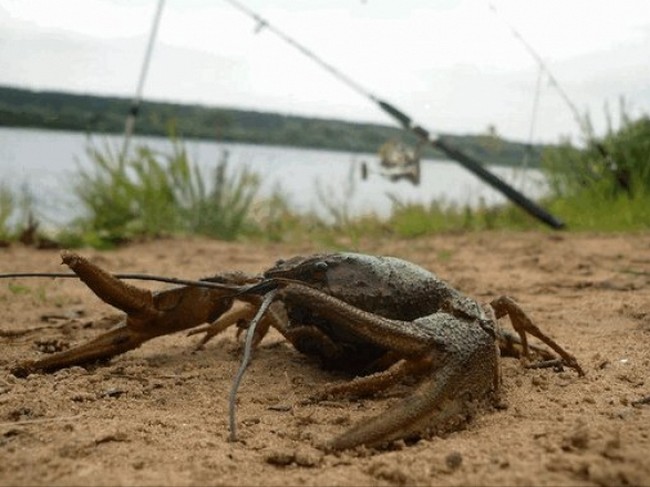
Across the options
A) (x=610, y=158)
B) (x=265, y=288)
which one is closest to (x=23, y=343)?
(x=265, y=288)

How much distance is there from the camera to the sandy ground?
1648 mm

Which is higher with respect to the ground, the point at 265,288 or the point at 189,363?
the point at 265,288

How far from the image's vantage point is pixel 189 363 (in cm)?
290

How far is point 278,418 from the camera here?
217cm

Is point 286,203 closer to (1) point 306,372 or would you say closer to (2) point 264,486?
(1) point 306,372

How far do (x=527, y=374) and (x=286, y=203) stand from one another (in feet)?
30.1

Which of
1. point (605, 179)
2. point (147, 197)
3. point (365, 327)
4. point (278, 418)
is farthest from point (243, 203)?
point (365, 327)

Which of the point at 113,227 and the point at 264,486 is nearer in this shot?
the point at 264,486

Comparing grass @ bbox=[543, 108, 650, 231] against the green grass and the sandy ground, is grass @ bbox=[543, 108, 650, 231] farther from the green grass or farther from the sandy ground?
the sandy ground

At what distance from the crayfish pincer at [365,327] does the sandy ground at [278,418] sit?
2.8 inches

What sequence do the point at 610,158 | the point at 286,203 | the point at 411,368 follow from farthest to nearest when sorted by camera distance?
the point at 286,203 < the point at 610,158 < the point at 411,368

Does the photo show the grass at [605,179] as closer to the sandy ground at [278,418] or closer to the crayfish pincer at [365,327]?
the sandy ground at [278,418]

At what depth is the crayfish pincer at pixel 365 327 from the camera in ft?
6.33

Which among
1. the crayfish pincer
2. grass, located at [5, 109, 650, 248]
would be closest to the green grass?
grass, located at [5, 109, 650, 248]
